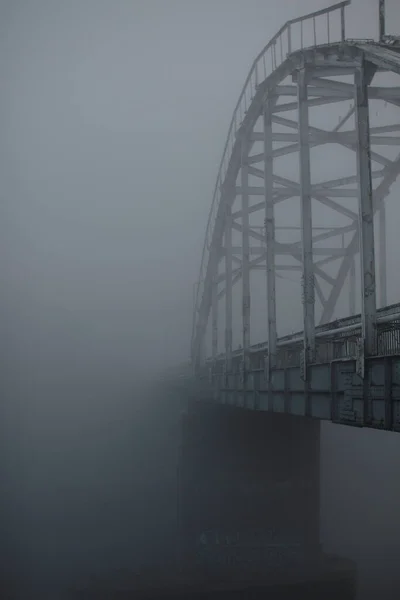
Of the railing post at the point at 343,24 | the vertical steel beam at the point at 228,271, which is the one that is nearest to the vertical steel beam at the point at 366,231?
the railing post at the point at 343,24

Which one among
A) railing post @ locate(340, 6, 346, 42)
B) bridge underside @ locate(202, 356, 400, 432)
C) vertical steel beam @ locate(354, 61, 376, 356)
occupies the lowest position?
bridge underside @ locate(202, 356, 400, 432)

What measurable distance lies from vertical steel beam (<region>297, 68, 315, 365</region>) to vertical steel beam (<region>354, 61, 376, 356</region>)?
14.9ft

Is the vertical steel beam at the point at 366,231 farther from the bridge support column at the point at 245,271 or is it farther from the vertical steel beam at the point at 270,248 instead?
the bridge support column at the point at 245,271

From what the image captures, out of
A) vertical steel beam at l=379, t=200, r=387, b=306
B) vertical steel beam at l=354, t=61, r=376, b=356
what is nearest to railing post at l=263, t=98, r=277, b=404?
vertical steel beam at l=379, t=200, r=387, b=306

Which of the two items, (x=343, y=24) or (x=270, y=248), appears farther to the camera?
(x=270, y=248)

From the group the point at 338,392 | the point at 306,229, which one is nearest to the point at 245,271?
the point at 306,229

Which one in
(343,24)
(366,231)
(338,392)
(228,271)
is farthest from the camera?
(228,271)

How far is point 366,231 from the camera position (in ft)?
64.3

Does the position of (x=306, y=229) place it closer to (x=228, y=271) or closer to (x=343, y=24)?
(x=343, y=24)

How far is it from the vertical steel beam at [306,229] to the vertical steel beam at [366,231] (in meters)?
4.54

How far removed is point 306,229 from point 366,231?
6.07 m

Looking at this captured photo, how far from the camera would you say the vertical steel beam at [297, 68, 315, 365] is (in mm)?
24031

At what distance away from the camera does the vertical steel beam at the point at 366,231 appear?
19.2m

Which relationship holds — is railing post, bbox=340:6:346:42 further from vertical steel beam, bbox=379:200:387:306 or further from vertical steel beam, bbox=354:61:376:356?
vertical steel beam, bbox=379:200:387:306
